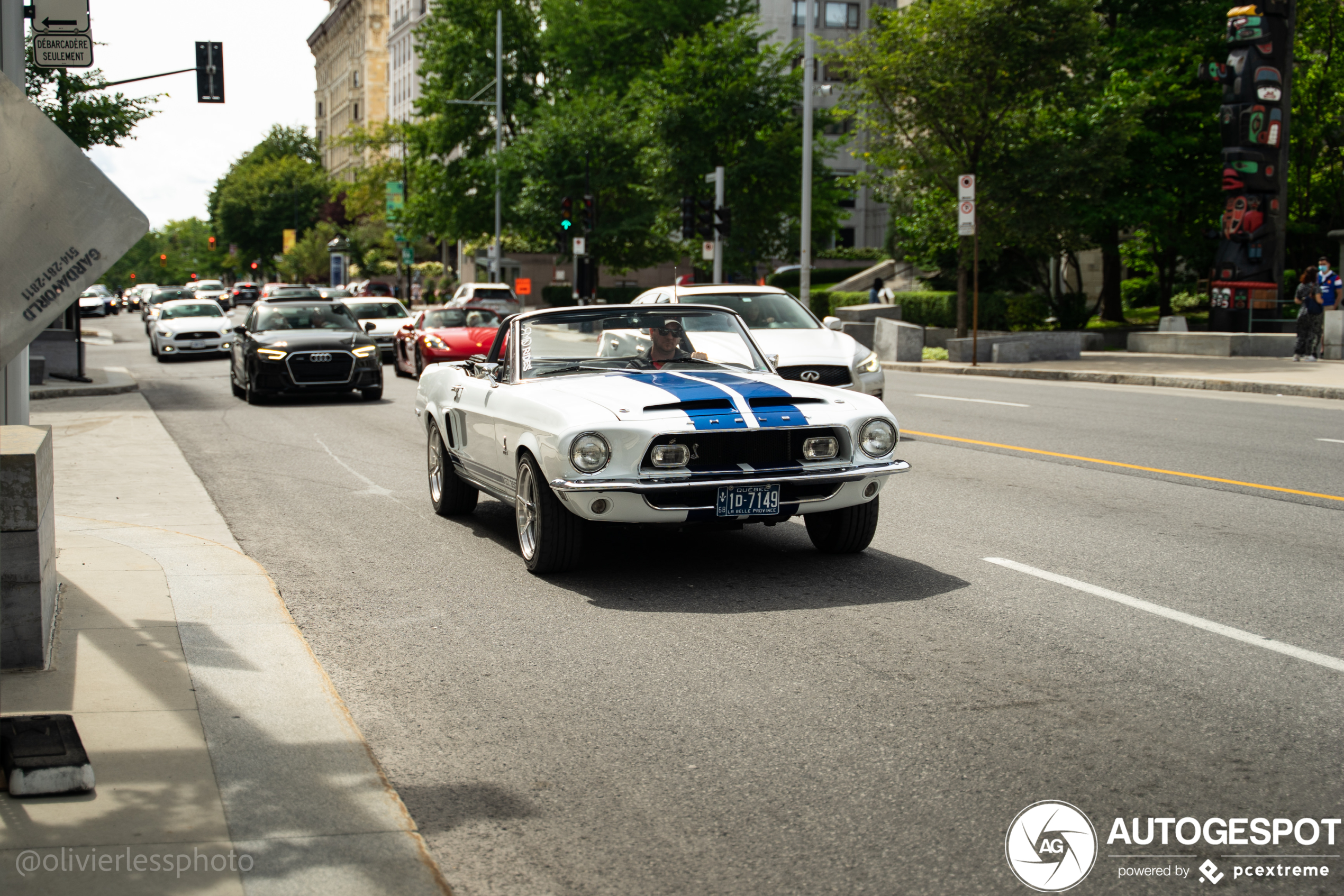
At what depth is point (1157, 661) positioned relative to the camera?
5.60 meters

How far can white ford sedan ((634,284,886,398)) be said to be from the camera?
45.9 feet

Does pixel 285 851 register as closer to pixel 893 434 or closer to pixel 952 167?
pixel 893 434

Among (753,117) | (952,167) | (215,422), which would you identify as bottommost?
(215,422)

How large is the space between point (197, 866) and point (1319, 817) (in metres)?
3.22

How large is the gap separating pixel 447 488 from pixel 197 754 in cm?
522

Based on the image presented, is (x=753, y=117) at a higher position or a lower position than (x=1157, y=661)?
higher

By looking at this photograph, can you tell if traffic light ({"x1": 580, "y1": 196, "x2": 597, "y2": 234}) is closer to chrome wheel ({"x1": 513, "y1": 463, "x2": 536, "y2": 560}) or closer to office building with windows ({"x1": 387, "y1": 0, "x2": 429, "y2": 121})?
chrome wheel ({"x1": 513, "y1": 463, "x2": 536, "y2": 560})

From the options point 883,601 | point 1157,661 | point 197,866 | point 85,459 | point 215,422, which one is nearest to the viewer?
point 197,866

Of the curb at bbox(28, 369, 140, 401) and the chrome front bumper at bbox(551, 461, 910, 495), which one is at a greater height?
the chrome front bumper at bbox(551, 461, 910, 495)

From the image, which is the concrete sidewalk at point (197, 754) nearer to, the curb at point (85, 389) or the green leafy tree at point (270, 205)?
the curb at point (85, 389)

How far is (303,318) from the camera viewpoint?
21.5 m

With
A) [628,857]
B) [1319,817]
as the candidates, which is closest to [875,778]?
[628,857]

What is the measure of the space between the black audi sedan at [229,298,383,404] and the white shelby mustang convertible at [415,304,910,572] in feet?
39.1
